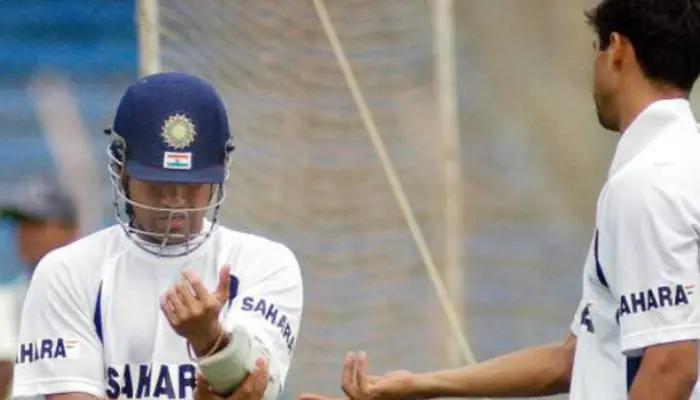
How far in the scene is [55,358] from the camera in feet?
12.7

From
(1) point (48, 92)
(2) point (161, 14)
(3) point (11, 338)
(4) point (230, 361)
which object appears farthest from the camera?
(1) point (48, 92)

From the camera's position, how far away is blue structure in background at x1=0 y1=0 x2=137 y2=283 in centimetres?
723

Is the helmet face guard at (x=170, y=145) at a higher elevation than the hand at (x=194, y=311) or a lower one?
higher

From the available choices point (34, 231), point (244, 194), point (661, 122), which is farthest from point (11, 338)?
point (661, 122)

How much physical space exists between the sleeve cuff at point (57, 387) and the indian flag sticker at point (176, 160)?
1.56 ft

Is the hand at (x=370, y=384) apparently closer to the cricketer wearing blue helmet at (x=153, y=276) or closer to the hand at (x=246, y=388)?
the cricketer wearing blue helmet at (x=153, y=276)

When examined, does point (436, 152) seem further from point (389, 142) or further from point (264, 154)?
point (264, 154)

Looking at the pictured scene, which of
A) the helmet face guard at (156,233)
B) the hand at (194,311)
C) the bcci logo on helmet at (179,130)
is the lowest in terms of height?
the hand at (194,311)

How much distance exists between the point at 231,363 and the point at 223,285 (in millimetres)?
160

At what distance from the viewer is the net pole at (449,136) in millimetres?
6871

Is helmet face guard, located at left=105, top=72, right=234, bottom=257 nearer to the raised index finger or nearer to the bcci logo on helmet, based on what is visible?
the bcci logo on helmet

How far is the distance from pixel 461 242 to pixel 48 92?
1.71 meters

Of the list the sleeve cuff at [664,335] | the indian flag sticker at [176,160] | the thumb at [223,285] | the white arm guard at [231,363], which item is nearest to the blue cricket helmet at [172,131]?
the indian flag sticker at [176,160]

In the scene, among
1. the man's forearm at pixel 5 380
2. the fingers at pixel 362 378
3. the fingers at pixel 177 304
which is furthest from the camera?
the man's forearm at pixel 5 380
